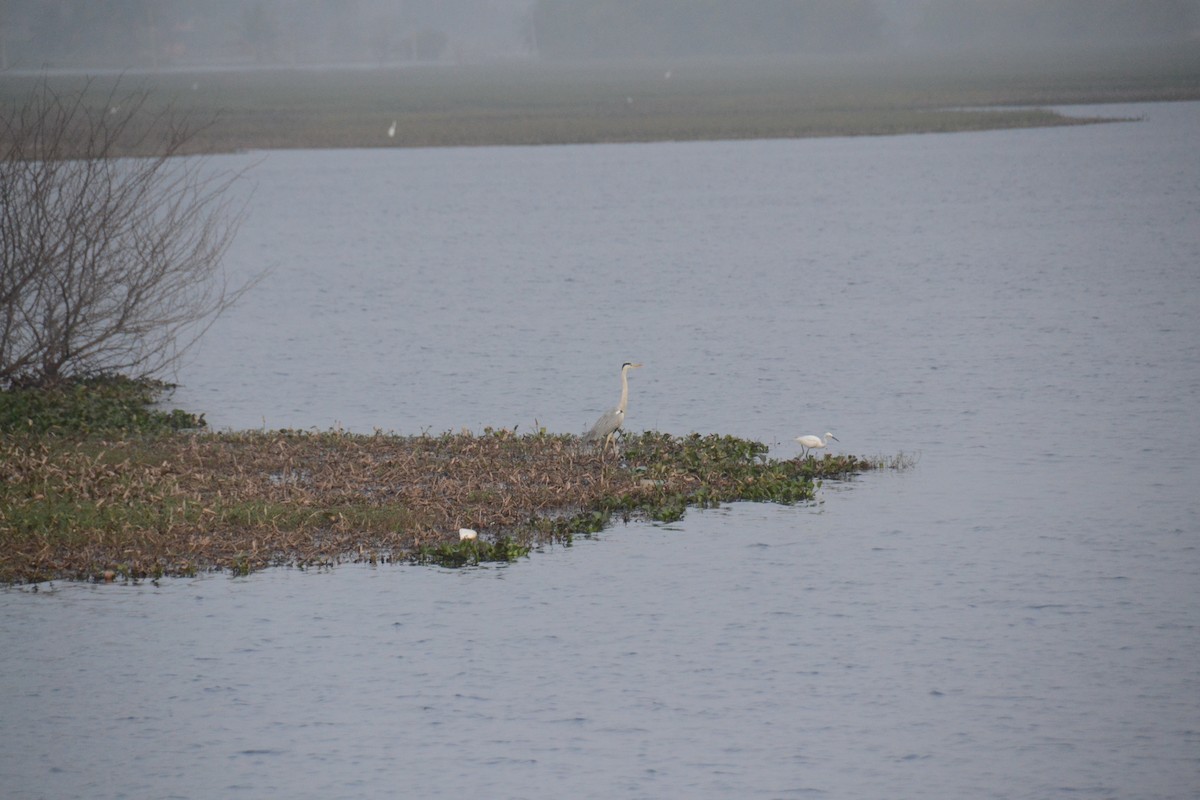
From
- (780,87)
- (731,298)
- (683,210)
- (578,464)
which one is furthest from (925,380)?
(780,87)

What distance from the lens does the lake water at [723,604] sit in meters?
14.2

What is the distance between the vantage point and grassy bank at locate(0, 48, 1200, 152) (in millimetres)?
108312

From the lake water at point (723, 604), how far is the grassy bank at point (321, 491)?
1.42ft

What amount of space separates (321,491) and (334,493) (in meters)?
0.26

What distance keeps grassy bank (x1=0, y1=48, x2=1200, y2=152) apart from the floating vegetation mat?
61.3 meters

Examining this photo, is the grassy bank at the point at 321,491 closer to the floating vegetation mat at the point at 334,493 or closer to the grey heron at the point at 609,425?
the floating vegetation mat at the point at 334,493

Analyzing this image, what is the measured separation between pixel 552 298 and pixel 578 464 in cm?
2273

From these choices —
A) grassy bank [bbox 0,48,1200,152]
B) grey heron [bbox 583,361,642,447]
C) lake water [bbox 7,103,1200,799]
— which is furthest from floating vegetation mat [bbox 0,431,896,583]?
grassy bank [bbox 0,48,1200,152]

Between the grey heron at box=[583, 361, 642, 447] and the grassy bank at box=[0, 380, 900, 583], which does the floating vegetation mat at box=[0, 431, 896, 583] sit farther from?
the grey heron at box=[583, 361, 642, 447]

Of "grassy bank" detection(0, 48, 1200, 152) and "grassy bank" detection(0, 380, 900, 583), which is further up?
"grassy bank" detection(0, 48, 1200, 152)

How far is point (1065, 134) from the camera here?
338 ft

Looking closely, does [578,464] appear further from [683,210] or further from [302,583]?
[683,210]

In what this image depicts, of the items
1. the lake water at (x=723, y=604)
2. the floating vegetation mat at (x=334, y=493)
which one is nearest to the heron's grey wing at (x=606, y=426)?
the floating vegetation mat at (x=334, y=493)

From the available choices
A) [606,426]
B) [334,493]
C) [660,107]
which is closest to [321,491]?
[334,493]
